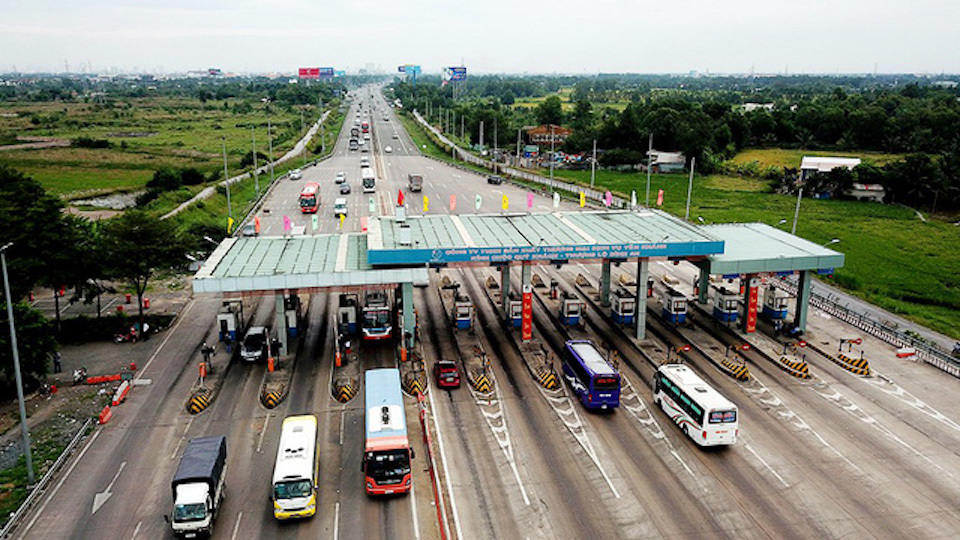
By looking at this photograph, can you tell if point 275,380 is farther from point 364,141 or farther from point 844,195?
point 364,141

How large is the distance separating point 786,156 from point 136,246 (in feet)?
448

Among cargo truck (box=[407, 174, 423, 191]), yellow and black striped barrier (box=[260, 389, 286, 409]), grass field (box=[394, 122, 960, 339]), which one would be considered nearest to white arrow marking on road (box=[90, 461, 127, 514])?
yellow and black striped barrier (box=[260, 389, 286, 409])

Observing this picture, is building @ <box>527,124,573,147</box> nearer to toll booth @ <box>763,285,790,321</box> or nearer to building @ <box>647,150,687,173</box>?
building @ <box>647,150,687,173</box>

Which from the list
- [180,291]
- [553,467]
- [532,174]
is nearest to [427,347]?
[553,467]

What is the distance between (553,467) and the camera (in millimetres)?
31594

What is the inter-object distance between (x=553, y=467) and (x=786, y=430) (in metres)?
13.3

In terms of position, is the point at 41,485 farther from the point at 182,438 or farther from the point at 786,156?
the point at 786,156

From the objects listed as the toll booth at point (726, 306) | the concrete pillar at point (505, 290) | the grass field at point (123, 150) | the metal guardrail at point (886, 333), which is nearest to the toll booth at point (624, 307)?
the toll booth at point (726, 306)

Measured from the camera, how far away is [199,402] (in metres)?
37.6

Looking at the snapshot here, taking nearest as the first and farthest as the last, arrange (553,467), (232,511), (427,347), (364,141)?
1. (232,511)
2. (553,467)
3. (427,347)
4. (364,141)

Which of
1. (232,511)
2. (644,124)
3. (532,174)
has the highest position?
(644,124)

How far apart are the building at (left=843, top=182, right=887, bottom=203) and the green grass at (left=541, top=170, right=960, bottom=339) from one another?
11.1 feet

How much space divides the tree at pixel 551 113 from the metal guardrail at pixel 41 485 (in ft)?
521

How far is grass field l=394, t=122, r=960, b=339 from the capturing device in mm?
61656
